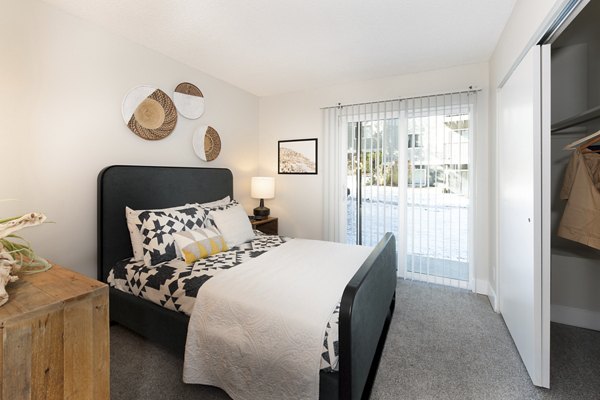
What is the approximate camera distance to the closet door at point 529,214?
63.9 inches

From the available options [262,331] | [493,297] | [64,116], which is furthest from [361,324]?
[64,116]

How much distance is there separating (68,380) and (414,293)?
2.90 metres

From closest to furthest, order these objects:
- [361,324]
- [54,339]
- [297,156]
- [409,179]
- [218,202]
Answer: [54,339] < [361,324] < [218,202] < [409,179] < [297,156]

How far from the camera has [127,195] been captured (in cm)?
243

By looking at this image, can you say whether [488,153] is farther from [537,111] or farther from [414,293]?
[414,293]

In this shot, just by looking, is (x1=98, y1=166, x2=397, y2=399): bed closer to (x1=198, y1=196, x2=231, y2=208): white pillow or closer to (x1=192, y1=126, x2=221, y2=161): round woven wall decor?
(x1=198, y1=196, x2=231, y2=208): white pillow

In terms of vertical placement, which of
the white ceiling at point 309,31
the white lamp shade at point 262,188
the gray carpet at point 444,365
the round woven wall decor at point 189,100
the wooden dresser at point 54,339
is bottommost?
the gray carpet at point 444,365

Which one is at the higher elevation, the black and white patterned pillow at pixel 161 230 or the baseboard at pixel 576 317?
the black and white patterned pillow at pixel 161 230

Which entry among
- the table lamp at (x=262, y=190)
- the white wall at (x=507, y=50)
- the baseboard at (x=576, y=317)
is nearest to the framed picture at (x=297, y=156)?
the table lamp at (x=262, y=190)

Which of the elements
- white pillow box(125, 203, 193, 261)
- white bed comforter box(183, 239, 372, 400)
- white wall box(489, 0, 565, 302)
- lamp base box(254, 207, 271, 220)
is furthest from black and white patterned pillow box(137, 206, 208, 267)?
white wall box(489, 0, 565, 302)

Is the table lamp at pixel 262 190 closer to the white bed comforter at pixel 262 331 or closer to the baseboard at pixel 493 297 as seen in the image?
the white bed comforter at pixel 262 331

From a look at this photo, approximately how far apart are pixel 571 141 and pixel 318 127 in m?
2.56

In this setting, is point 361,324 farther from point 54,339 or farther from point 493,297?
point 493,297

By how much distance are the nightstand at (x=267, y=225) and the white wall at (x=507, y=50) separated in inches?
102
